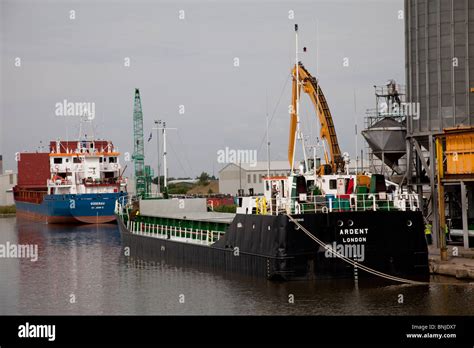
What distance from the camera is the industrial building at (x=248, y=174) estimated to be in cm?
10706

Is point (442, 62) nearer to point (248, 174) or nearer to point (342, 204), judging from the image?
point (342, 204)

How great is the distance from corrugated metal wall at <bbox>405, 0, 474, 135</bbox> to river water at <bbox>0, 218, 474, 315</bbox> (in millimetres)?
13789

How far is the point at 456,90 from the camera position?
153 ft

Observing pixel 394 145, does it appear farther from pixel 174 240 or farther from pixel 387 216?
pixel 387 216

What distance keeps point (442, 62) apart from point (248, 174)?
6432 cm

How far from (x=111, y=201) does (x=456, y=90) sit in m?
52.8

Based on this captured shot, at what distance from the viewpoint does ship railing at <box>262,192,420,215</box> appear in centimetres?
3634

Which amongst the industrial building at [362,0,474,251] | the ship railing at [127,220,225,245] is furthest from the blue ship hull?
the industrial building at [362,0,474,251]

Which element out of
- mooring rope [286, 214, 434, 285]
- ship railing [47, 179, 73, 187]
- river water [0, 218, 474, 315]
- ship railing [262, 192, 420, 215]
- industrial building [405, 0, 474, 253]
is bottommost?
river water [0, 218, 474, 315]

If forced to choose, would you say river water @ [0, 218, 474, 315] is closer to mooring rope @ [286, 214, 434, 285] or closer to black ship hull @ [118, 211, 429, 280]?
mooring rope @ [286, 214, 434, 285]

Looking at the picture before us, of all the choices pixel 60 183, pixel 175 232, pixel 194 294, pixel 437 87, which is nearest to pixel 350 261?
pixel 194 294

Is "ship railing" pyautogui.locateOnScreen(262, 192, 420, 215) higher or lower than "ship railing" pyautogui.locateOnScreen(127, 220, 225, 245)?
higher
